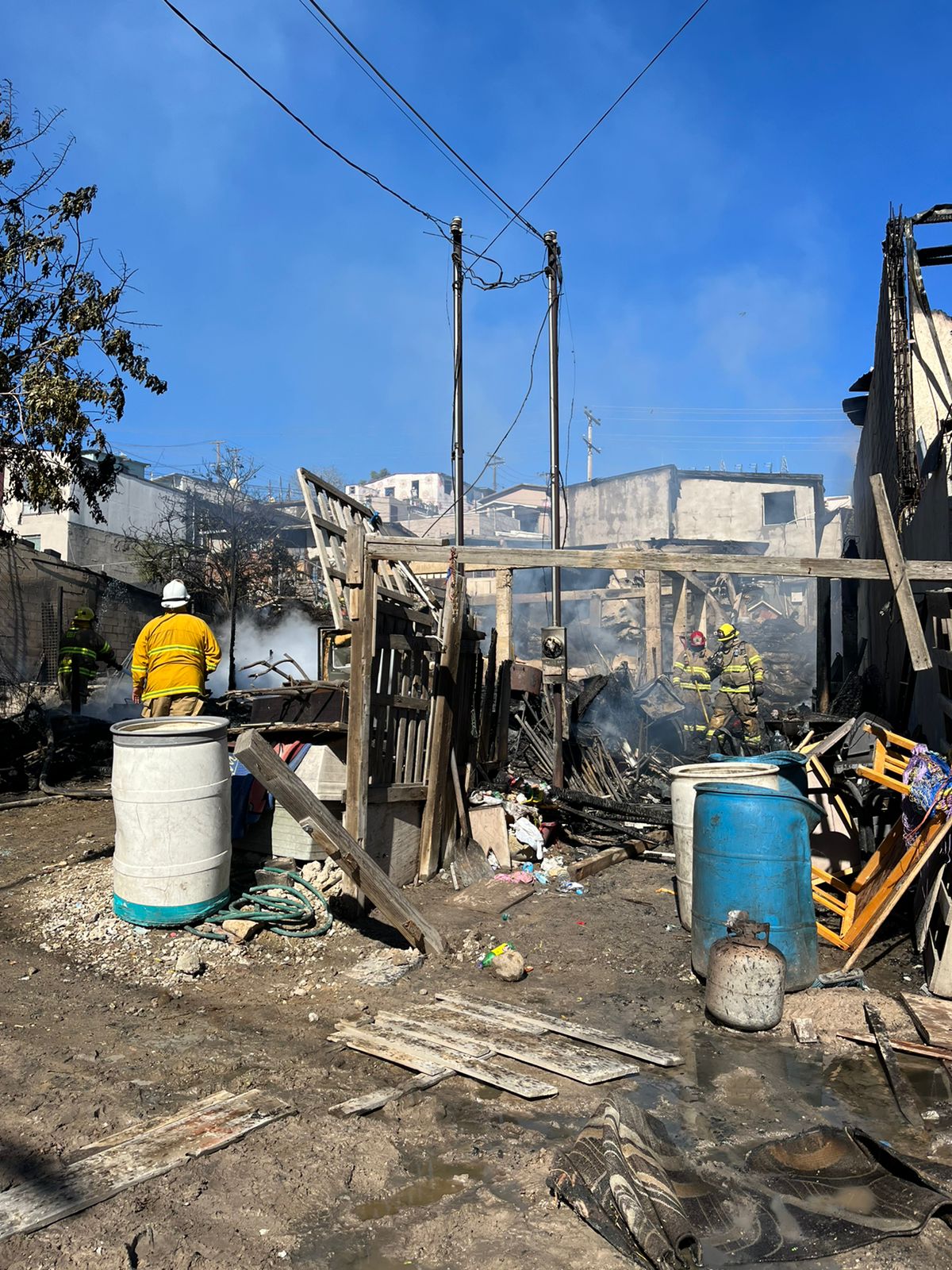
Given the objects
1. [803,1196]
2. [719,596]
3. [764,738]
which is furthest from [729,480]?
[803,1196]

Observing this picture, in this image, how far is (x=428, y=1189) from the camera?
3055 millimetres

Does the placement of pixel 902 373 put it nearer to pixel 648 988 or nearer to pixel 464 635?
pixel 464 635

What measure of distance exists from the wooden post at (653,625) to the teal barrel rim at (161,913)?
14.5m

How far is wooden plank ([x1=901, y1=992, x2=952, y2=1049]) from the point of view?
169 inches

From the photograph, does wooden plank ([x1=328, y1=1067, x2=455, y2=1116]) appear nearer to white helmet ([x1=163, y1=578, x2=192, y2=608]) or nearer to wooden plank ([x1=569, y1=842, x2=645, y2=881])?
wooden plank ([x1=569, y1=842, x2=645, y2=881])

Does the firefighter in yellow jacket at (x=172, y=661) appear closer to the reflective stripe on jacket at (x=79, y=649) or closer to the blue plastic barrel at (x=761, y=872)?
the blue plastic barrel at (x=761, y=872)

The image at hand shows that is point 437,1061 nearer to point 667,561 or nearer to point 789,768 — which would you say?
point 789,768

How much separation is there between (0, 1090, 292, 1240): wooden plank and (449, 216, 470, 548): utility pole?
1127 cm

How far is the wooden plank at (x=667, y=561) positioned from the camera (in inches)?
239

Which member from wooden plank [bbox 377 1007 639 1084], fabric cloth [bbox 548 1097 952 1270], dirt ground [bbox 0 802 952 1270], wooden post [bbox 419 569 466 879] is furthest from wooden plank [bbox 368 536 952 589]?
fabric cloth [bbox 548 1097 952 1270]

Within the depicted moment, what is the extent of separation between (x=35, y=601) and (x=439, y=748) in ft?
43.0

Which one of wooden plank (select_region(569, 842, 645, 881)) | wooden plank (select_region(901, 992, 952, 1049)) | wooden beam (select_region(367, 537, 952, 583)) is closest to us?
wooden plank (select_region(901, 992, 952, 1049))

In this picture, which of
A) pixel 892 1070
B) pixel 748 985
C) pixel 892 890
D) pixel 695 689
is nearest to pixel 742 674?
pixel 695 689

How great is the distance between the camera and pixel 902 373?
33.3 feet
